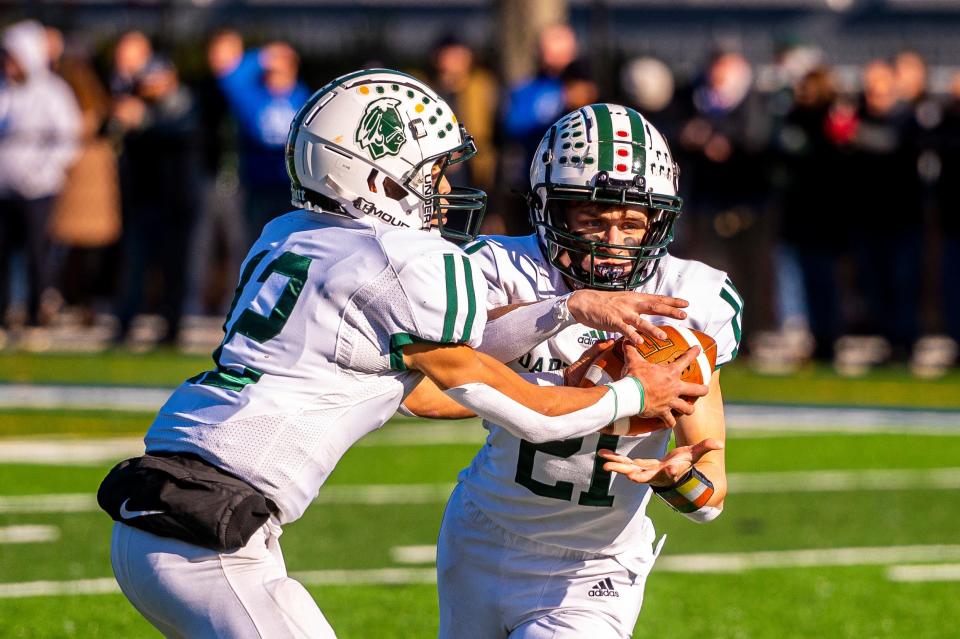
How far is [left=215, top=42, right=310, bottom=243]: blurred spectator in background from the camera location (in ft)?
39.5

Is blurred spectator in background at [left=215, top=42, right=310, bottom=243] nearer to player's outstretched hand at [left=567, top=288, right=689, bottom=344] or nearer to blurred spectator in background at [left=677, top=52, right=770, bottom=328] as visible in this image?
blurred spectator in background at [left=677, top=52, right=770, bottom=328]

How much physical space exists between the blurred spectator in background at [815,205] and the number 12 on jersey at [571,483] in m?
8.70

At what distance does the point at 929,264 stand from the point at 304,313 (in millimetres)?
10075

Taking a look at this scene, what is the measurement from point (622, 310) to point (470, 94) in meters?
9.05

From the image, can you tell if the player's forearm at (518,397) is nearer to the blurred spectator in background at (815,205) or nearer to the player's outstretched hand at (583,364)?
the player's outstretched hand at (583,364)

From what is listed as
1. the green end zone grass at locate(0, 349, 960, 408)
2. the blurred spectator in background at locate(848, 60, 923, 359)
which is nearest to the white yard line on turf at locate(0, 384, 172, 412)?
the green end zone grass at locate(0, 349, 960, 408)

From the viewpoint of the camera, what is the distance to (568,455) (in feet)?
13.2

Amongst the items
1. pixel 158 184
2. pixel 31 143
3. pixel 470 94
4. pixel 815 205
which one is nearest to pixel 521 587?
pixel 470 94

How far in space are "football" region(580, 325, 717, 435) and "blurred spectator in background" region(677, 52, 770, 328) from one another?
839 cm

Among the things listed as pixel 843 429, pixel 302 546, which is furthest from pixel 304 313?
pixel 843 429

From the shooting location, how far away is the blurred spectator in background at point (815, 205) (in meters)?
12.4

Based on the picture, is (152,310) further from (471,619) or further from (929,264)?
(471,619)

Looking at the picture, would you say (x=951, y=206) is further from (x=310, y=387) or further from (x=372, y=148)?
(x=310, y=387)

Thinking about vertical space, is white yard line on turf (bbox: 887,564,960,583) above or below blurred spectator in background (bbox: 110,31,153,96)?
below
